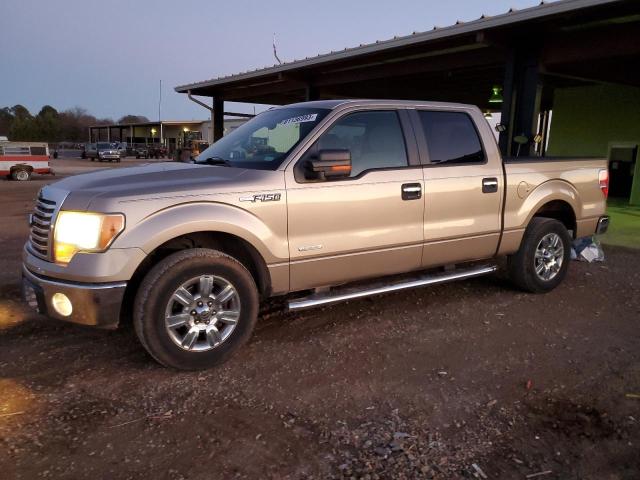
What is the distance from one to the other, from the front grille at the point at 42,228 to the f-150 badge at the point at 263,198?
4.19 feet

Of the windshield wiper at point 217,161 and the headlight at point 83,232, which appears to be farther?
the windshield wiper at point 217,161

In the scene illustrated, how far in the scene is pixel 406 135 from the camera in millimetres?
4527

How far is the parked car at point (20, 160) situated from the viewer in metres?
23.8

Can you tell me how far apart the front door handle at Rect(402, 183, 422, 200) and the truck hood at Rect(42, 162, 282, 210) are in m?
1.15

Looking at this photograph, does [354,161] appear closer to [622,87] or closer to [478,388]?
[478,388]

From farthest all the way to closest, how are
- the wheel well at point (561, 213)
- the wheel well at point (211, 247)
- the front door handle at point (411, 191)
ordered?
the wheel well at point (561, 213) < the front door handle at point (411, 191) < the wheel well at point (211, 247)

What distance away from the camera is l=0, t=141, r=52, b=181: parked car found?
23.8 m

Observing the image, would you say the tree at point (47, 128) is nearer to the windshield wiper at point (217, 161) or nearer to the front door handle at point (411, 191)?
the windshield wiper at point (217, 161)

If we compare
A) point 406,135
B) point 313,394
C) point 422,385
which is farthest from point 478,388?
point 406,135

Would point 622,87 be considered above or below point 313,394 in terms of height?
above

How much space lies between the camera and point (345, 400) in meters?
3.20

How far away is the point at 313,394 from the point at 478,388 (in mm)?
1086

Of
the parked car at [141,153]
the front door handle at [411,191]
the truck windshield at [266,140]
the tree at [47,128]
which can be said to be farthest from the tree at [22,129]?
the front door handle at [411,191]

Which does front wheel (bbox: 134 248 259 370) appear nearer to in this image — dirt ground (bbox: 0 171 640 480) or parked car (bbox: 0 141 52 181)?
dirt ground (bbox: 0 171 640 480)
